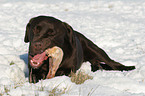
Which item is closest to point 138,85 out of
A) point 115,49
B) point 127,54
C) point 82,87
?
point 82,87

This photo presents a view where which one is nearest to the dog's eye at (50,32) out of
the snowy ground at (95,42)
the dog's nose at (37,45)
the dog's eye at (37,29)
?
the dog's eye at (37,29)

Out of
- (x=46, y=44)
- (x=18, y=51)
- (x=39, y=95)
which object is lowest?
(x=18, y=51)

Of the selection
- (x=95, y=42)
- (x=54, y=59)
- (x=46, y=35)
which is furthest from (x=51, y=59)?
(x=95, y=42)

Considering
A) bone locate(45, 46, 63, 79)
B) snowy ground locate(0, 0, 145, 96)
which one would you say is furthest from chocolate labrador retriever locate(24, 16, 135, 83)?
snowy ground locate(0, 0, 145, 96)

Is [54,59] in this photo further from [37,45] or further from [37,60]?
[37,45]

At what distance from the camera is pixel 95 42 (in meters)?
6.71

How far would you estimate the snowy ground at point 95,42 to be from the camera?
2580 millimetres

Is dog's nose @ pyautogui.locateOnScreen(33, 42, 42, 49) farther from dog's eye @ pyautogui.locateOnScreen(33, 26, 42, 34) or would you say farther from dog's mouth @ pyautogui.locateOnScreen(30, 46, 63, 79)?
dog's eye @ pyautogui.locateOnScreen(33, 26, 42, 34)

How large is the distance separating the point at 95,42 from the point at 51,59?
3480mm

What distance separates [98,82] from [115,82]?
8.8 inches

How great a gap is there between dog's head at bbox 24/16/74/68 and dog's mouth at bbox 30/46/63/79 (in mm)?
33

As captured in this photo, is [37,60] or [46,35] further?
[46,35]

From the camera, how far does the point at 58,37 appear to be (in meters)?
3.50

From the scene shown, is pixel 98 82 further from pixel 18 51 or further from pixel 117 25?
pixel 117 25
